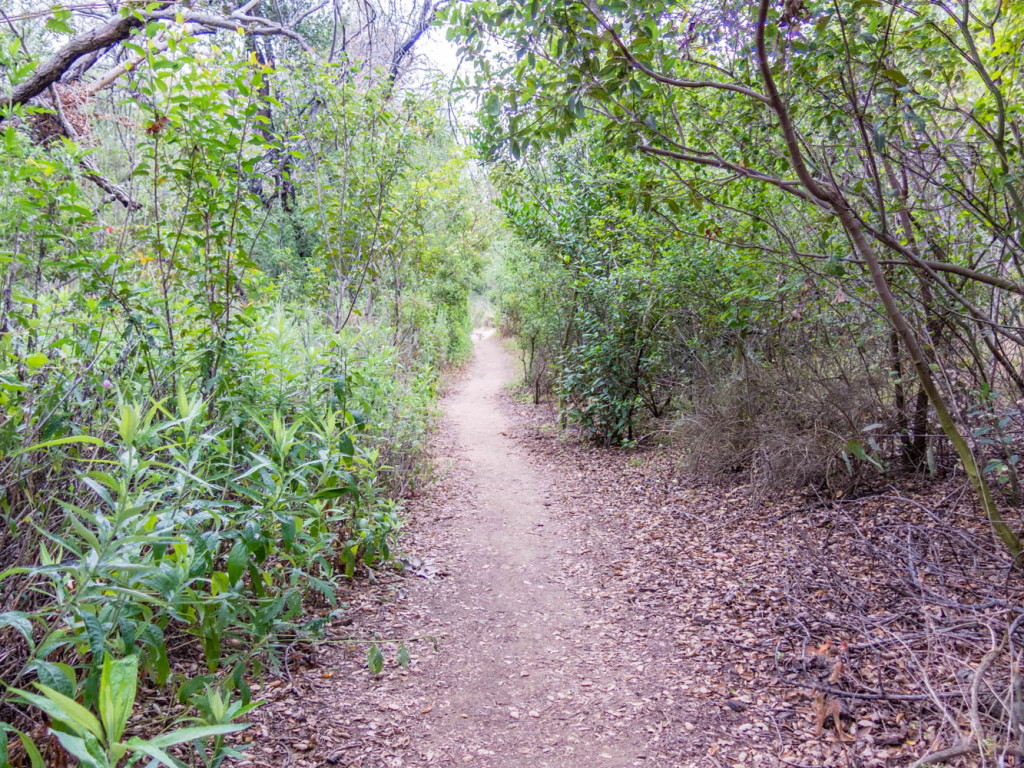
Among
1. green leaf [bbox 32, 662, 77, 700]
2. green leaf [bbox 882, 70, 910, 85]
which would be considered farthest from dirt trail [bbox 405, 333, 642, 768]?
green leaf [bbox 882, 70, 910, 85]

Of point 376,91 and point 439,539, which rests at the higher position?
point 376,91

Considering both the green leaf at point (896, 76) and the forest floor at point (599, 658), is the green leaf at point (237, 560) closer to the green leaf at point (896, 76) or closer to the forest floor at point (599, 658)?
the forest floor at point (599, 658)

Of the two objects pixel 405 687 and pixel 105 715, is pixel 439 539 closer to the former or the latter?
pixel 405 687

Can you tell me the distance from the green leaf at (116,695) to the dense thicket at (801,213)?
2818 mm

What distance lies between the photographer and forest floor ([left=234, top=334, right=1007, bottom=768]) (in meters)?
2.61

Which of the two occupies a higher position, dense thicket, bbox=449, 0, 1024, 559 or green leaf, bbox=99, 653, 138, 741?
dense thicket, bbox=449, 0, 1024, 559

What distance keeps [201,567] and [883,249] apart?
4505 millimetres

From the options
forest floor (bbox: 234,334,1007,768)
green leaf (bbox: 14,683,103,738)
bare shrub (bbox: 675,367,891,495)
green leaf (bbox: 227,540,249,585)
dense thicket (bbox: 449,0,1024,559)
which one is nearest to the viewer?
green leaf (bbox: 14,683,103,738)

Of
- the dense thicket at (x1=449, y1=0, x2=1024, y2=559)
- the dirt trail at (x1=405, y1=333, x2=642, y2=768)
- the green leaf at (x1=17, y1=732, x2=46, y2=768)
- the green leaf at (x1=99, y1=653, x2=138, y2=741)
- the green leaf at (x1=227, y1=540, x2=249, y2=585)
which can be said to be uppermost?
the dense thicket at (x1=449, y1=0, x2=1024, y2=559)

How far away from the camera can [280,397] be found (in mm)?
3367

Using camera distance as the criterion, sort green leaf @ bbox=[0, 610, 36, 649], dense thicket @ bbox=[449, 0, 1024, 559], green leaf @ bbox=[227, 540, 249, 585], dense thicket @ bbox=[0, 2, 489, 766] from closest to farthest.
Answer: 1. green leaf @ bbox=[0, 610, 36, 649]
2. dense thicket @ bbox=[0, 2, 489, 766]
3. green leaf @ bbox=[227, 540, 249, 585]
4. dense thicket @ bbox=[449, 0, 1024, 559]

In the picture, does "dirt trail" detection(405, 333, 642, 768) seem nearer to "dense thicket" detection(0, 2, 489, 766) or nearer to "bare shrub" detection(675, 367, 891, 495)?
"dense thicket" detection(0, 2, 489, 766)

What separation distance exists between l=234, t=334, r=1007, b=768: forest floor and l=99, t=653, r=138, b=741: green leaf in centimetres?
128

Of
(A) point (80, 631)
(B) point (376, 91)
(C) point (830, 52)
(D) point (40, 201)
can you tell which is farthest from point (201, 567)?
(B) point (376, 91)
